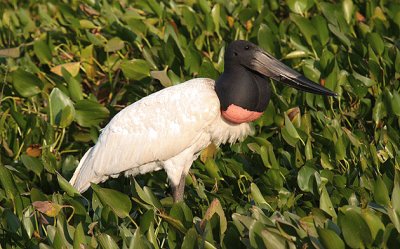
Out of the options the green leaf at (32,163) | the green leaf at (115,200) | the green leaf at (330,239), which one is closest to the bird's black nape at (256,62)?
the green leaf at (115,200)

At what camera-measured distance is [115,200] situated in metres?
6.60

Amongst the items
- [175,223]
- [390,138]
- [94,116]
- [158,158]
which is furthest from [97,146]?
[390,138]

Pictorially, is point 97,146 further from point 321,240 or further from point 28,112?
point 321,240

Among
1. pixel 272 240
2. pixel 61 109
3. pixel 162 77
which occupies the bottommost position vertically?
pixel 61 109

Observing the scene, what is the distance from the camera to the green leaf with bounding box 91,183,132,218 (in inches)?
259

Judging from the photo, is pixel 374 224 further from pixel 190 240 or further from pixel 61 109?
pixel 61 109

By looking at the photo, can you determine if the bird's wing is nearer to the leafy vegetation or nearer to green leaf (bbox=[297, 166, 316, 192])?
the leafy vegetation

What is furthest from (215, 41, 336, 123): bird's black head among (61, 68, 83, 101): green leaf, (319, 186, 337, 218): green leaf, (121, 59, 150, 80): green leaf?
(61, 68, 83, 101): green leaf

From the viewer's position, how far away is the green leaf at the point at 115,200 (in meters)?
6.57

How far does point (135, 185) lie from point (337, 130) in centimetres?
170

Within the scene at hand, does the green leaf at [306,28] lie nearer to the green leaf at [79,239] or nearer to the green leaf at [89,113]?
the green leaf at [89,113]

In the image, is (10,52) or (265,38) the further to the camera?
(10,52)

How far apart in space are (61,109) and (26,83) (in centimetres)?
62

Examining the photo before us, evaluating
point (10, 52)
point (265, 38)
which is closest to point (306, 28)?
point (265, 38)
